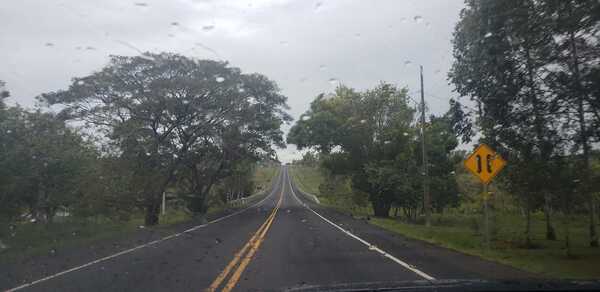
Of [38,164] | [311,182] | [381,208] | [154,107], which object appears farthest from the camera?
→ [311,182]

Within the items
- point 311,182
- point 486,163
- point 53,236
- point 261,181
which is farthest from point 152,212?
point 311,182

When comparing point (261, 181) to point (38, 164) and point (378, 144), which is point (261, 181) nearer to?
point (378, 144)

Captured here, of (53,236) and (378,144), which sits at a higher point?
(378,144)

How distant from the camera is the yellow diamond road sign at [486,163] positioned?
13.1m

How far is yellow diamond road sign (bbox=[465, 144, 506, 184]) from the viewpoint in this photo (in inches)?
517

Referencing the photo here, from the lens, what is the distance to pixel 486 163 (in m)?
13.3

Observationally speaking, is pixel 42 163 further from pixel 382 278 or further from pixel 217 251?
pixel 382 278

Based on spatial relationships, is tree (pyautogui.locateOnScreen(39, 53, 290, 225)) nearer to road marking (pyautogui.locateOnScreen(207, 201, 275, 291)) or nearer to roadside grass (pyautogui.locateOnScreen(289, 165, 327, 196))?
road marking (pyautogui.locateOnScreen(207, 201, 275, 291))

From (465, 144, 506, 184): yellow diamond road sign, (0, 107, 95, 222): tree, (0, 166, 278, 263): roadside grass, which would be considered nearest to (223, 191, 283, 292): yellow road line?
(0, 166, 278, 263): roadside grass

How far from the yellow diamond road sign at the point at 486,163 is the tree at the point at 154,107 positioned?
16664mm

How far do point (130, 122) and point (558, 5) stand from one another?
69.9 ft

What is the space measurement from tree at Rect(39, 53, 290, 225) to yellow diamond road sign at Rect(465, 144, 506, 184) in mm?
16664

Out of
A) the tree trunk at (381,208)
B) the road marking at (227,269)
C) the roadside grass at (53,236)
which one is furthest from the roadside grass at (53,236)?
the tree trunk at (381,208)

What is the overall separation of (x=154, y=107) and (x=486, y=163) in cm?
1861
